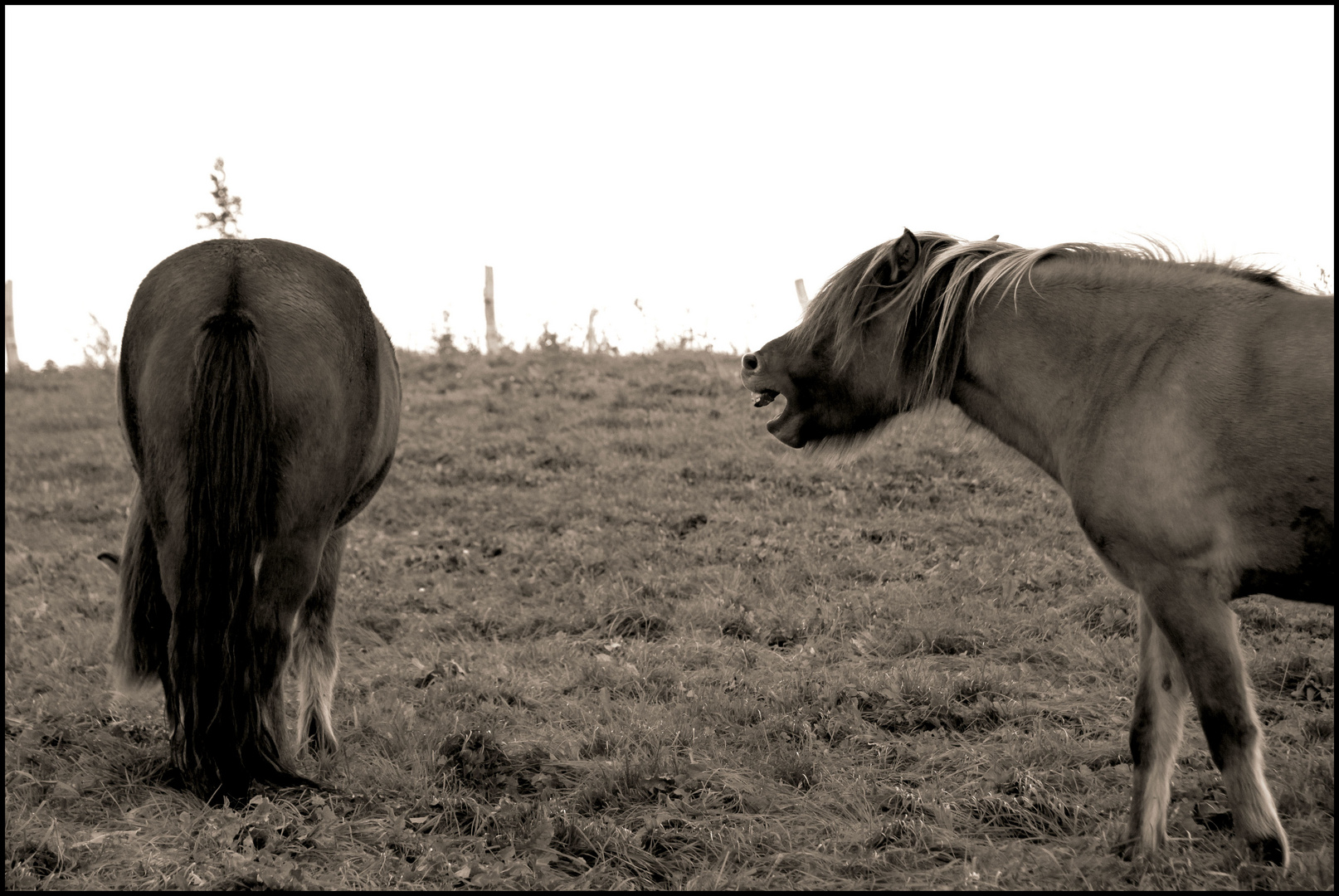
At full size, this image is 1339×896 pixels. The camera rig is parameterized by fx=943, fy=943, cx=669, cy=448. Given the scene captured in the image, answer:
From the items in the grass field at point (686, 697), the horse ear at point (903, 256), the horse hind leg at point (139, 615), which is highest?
the horse ear at point (903, 256)

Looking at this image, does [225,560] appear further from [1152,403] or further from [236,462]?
[1152,403]

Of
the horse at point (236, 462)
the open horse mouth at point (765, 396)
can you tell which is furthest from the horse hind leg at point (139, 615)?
the open horse mouth at point (765, 396)

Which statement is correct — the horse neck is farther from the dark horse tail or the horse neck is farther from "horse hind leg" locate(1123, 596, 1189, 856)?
the dark horse tail

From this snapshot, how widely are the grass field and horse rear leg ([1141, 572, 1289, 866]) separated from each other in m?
0.14

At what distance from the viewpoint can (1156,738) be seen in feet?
11.5

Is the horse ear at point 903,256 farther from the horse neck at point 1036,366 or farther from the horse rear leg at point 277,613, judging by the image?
the horse rear leg at point 277,613

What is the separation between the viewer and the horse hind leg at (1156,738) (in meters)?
3.49

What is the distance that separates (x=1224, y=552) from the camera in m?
3.07

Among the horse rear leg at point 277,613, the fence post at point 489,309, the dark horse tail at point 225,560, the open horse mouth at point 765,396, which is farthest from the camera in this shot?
the fence post at point 489,309

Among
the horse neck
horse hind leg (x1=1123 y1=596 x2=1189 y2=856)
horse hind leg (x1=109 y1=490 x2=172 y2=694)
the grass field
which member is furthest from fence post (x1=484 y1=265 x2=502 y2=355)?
horse hind leg (x1=1123 y1=596 x2=1189 y2=856)

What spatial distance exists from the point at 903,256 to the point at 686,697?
109 inches

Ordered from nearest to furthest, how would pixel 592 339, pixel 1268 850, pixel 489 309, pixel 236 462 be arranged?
pixel 1268 850 → pixel 236 462 → pixel 592 339 → pixel 489 309

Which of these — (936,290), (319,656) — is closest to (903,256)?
(936,290)

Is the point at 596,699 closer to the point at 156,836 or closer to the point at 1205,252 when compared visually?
the point at 156,836
